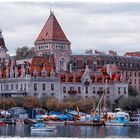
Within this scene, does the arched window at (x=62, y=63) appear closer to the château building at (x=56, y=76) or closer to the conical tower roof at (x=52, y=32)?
the château building at (x=56, y=76)

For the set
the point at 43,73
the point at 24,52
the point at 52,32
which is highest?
the point at 52,32

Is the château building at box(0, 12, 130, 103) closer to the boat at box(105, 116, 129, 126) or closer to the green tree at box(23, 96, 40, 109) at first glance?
the green tree at box(23, 96, 40, 109)

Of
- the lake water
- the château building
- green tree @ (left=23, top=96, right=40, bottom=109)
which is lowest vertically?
the lake water

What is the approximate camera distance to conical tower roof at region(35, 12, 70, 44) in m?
91.6

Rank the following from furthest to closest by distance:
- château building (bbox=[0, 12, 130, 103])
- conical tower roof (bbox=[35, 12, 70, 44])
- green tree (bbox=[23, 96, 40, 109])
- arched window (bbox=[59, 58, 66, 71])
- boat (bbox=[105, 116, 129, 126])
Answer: conical tower roof (bbox=[35, 12, 70, 44])
arched window (bbox=[59, 58, 66, 71])
château building (bbox=[0, 12, 130, 103])
green tree (bbox=[23, 96, 40, 109])
boat (bbox=[105, 116, 129, 126])

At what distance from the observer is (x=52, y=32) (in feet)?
301

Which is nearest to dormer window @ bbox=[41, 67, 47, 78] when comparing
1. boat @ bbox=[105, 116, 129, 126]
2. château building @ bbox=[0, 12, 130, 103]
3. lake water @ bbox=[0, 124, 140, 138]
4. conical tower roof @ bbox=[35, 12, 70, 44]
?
château building @ bbox=[0, 12, 130, 103]

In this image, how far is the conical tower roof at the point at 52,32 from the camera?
91625 millimetres

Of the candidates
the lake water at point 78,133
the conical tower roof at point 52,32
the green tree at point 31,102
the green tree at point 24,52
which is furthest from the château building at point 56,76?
the lake water at point 78,133

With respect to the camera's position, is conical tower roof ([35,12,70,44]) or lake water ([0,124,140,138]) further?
conical tower roof ([35,12,70,44])

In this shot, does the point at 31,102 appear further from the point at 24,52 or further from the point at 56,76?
the point at 24,52

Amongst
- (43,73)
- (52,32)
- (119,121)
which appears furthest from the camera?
(52,32)

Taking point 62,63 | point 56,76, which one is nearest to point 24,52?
point 62,63

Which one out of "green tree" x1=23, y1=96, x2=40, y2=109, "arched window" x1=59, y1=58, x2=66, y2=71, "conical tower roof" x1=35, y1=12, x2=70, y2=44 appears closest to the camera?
"green tree" x1=23, y1=96, x2=40, y2=109
